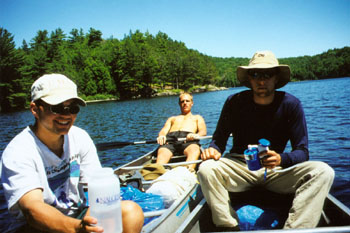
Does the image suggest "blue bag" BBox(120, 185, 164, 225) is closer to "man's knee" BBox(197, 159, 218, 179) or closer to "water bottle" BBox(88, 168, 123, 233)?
"man's knee" BBox(197, 159, 218, 179)

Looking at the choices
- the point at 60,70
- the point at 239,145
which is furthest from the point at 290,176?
the point at 60,70

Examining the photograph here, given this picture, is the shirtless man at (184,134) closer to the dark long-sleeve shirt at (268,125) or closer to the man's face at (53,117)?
the dark long-sleeve shirt at (268,125)

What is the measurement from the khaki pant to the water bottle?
128 cm

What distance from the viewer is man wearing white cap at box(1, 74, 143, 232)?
1.79m

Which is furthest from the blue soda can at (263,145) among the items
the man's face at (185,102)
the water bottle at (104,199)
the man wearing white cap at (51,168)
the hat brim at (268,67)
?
the man's face at (185,102)

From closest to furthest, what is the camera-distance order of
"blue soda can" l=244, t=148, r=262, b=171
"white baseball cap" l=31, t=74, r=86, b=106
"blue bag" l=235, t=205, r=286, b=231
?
"white baseball cap" l=31, t=74, r=86, b=106
"blue soda can" l=244, t=148, r=262, b=171
"blue bag" l=235, t=205, r=286, b=231

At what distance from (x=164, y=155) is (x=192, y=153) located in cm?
64

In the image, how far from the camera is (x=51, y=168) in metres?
2.25

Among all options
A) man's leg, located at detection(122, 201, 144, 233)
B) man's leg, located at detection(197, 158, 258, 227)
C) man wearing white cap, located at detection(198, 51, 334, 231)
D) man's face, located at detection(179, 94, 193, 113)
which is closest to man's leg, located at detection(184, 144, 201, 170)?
man's face, located at detection(179, 94, 193, 113)

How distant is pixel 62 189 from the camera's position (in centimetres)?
236

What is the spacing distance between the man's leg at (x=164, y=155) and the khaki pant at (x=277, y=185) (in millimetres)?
2628

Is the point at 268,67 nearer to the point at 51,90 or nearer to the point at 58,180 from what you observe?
the point at 51,90

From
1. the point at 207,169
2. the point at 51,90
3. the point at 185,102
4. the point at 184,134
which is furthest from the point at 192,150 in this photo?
the point at 51,90

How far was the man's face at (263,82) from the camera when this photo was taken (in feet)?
10.4
